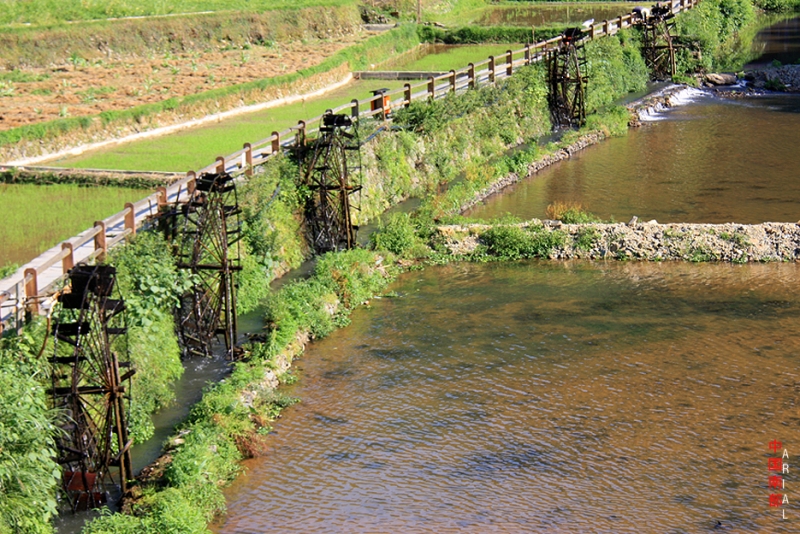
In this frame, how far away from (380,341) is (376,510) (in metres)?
7.91

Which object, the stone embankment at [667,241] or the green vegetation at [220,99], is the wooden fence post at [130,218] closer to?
the green vegetation at [220,99]

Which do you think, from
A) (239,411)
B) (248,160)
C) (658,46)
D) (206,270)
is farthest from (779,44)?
(239,411)

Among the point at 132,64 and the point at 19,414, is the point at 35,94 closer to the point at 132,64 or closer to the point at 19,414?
the point at 132,64

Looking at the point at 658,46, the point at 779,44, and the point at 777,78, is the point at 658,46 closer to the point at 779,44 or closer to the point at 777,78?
the point at 777,78

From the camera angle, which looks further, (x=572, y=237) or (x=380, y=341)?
(x=572, y=237)

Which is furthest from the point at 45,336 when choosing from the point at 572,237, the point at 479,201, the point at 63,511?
the point at 479,201

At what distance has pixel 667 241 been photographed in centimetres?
3241

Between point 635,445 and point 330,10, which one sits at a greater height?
point 330,10

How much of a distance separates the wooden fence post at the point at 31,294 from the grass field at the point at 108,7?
132 feet

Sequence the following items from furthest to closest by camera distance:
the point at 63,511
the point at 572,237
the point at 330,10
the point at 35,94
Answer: the point at 330,10
the point at 35,94
the point at 572,237
the point at 63,511

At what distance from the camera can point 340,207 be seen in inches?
1299

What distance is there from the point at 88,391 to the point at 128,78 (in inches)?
1325

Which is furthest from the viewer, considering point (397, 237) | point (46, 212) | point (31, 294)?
point (397, 237)

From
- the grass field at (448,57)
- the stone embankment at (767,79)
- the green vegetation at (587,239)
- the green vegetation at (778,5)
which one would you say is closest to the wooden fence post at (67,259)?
the green vegetation at (587,239)
